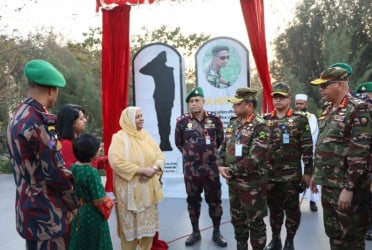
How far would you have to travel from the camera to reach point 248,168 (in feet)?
10.3

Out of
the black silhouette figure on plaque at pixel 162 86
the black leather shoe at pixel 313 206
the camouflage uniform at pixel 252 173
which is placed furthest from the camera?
the black silhouette figure on plaque at pixel 162 86

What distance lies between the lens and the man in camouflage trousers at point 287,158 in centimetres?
355

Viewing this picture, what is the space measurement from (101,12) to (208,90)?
1.97m

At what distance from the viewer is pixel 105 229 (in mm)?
2822

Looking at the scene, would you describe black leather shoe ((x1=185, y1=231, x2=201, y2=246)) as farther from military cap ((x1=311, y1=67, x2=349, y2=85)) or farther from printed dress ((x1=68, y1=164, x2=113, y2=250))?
Result: military cap ((x1=311, y1=67, x2=349, y2=85))

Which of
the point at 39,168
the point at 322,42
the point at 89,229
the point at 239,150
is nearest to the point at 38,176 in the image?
the point at 39,168

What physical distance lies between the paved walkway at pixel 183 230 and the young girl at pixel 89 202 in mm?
1197

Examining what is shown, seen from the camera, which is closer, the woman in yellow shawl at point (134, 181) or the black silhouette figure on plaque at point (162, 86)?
the woman in yellow shawl at point (134, 181)

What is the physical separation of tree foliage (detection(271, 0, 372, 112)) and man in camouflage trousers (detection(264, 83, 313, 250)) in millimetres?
12834

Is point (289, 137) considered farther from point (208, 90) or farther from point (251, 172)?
point (208, 90)

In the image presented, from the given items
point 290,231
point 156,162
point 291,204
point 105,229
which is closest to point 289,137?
point 291,204

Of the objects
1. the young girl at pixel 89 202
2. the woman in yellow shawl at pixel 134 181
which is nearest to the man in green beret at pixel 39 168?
the young girl at pixel 89 202

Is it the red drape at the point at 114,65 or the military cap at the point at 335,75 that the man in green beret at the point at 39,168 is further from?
the red drape at the point at 114,65

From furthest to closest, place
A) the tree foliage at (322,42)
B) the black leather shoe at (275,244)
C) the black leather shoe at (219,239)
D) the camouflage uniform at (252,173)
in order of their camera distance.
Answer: the tree foliage at (322,42), the black leather shoe at (219,239), the black leather shoe at (275,244), the camouflage uniform at (252,173)
